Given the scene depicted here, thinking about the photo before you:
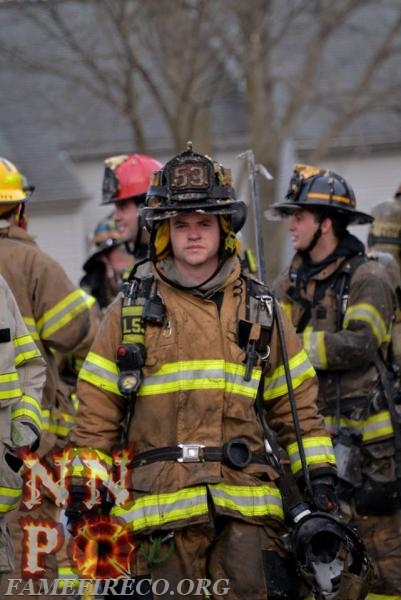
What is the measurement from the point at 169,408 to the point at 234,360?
1.04 ft

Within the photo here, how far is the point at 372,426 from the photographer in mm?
6938

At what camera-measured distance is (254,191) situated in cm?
654

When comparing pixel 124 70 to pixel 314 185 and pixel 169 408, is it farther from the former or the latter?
pixel 169 408

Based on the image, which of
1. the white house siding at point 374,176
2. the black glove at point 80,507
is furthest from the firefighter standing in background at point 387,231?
the white house siding at point 374,176

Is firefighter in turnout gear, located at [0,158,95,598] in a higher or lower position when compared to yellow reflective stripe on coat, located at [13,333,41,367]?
higher

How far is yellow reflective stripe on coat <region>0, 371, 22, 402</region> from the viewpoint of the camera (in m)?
5.17

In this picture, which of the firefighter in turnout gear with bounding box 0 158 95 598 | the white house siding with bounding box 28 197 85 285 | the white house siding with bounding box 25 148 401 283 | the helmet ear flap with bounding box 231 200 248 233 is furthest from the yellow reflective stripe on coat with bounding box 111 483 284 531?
the white house siding with bounding box 28 197 85 285

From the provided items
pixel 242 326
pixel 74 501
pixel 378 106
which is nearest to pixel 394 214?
pixel 242 326

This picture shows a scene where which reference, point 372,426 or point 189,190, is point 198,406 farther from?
point 372,426

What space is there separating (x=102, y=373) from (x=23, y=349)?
523mm

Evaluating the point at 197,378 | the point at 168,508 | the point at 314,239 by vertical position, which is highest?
the point at 314,239

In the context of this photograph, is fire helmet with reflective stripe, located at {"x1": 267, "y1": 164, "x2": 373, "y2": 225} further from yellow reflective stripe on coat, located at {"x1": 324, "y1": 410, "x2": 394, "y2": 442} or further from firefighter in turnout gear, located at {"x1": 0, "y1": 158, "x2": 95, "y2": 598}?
firefighter in turnout gear, located at {"x1": 0, "y1": 158, "x2": 95, "y2": 598}

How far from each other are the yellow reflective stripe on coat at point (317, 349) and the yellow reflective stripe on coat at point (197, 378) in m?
1.73

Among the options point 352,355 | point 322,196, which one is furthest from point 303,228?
point 352,355
